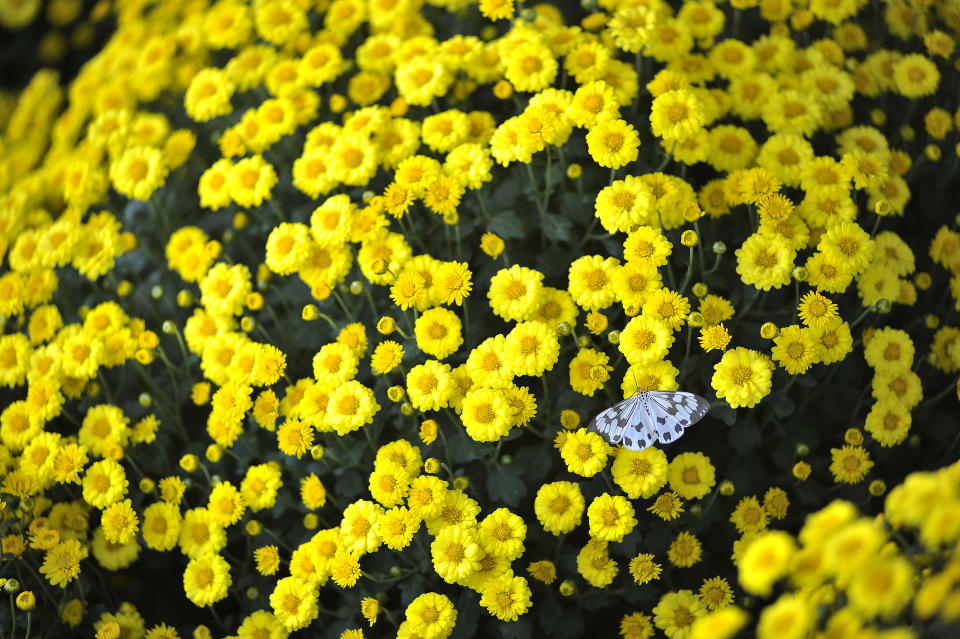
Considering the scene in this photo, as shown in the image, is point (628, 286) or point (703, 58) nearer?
point (628, 286)

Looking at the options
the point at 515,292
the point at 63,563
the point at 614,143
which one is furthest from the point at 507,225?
the point at 63,563

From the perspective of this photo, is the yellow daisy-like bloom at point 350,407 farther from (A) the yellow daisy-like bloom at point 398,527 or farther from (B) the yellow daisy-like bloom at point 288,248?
(B) the yellow daisy-like bloom at point 288,248

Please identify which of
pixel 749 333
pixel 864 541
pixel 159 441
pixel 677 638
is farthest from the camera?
pixel 159 441

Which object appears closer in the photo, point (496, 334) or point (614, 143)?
point (614, 143)

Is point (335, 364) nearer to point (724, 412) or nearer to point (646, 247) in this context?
point (646, 247)

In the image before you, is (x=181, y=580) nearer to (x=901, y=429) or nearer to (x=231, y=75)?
(x=231, y=75)

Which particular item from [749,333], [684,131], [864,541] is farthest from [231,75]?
[864,541]
